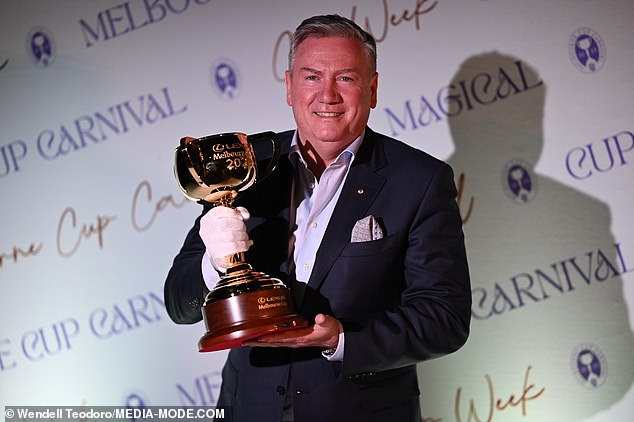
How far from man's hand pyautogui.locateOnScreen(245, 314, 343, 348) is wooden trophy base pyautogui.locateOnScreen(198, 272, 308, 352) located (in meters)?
0.01

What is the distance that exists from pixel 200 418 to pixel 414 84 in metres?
1.34

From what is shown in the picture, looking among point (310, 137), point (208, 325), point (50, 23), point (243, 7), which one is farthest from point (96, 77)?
point (208, 325)

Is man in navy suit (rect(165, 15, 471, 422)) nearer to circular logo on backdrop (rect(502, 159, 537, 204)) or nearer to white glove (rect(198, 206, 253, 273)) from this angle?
white glove (rect(198, 206, 253, 273))

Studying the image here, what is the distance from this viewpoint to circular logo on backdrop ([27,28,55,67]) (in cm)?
302

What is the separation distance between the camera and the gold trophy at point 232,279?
1683 mm

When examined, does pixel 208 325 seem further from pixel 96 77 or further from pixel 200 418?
pixel 96 77

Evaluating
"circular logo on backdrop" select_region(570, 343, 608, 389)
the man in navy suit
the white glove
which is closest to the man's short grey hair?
the man in navy suit

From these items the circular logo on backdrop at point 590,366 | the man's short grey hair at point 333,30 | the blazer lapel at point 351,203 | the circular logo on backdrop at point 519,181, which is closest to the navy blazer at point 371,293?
the blazer lapel at point 351,203

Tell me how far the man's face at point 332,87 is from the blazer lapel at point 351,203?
Answer: 0.07 metres

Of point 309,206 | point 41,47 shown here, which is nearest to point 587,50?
point 309,206

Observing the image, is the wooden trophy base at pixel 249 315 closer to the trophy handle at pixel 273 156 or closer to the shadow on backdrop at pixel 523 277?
the trophy handle at pixel 273 156

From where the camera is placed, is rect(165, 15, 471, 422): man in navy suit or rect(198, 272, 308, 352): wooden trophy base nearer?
rect(198, 272, 308, 352): wooden trophy base

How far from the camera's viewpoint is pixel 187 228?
2990 millimetres

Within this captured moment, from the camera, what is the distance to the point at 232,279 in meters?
1.73
